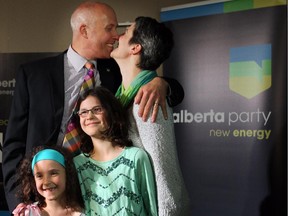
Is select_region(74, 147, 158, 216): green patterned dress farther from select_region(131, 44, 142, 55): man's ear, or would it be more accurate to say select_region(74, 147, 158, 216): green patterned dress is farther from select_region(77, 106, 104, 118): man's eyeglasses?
select_region(131, 44, 142, 55): man's ear

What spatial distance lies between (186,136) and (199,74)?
53cm

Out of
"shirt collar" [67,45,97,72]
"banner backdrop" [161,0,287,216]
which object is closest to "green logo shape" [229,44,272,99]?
"banner backdrop" [161,0,287,216]

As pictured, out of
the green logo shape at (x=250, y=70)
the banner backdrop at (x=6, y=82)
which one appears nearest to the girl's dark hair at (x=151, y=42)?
the green logo shape at (x=250, y=70)

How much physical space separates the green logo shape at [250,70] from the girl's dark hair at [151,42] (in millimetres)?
1941

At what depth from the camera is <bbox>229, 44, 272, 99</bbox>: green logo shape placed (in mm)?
3647

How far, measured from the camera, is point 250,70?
3.71 m

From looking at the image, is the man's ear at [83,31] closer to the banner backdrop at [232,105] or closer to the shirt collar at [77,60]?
the shirt collar at [77,60]

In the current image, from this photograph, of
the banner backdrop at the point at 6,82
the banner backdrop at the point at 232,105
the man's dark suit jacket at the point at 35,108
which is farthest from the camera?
the banner backdrop at the point at 6,82

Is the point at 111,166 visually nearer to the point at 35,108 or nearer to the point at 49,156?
the point at 49,156

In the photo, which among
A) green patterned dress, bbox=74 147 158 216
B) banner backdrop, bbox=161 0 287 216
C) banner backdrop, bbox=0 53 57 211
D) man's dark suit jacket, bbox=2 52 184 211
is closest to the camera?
green patterned dress, bbox=74 147 158 216

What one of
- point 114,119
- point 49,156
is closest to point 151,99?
point 114,119

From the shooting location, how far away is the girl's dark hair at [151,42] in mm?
1837

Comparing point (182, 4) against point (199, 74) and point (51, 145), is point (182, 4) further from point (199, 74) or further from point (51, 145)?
point (51, 145)

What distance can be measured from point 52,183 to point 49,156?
10cm
